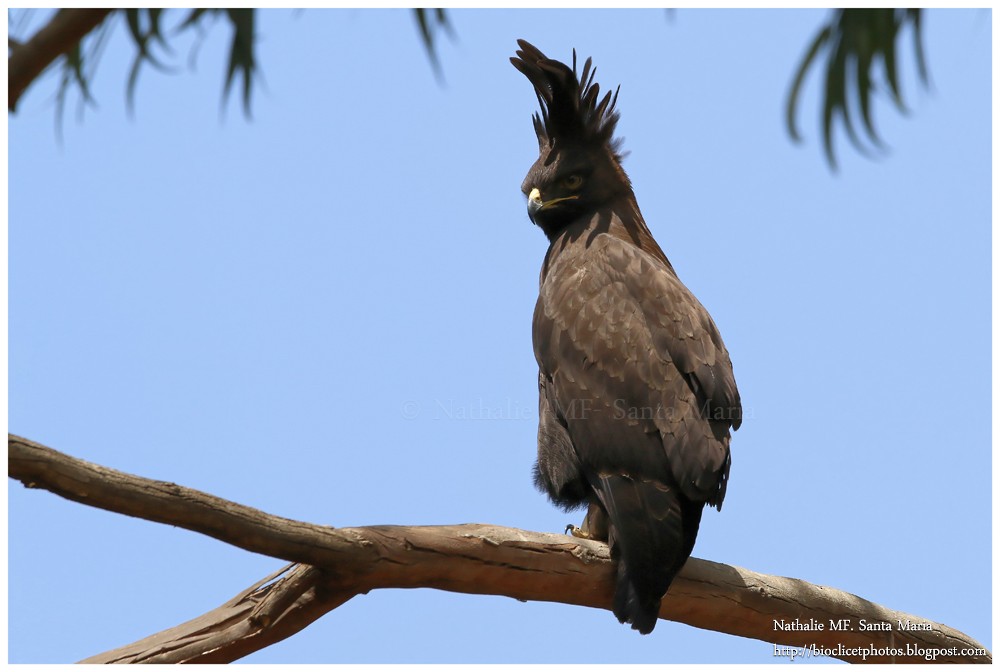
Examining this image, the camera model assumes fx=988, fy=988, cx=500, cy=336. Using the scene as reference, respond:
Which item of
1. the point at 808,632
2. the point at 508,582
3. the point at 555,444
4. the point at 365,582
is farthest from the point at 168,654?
the point at 808,632

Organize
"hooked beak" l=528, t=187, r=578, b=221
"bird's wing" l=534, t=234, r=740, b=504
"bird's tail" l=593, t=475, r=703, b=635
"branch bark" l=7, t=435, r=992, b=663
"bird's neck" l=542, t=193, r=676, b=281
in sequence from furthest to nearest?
1. "hooked beak" l=528, t=187, r=578, b=221
2. "bird's neck" l=542, t=193, r=676, b=281
3. "bird's wing" l=534, t=234, r=740, b=504
4. "bird's tail" l=593, t=475, r=703, b=635
5. "branch bark" l=7, t=435, r=992, b=663

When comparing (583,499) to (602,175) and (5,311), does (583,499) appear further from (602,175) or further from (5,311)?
(5,311)

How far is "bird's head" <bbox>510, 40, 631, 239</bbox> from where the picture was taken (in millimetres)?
5637

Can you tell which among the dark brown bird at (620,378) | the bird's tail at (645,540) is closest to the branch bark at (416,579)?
the bird's tail at (645,540)

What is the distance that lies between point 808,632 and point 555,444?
142 cm

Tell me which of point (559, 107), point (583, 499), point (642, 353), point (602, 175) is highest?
point (559, 107)

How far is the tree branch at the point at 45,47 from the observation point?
2.47 m

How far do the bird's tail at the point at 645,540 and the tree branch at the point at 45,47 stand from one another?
109 inches

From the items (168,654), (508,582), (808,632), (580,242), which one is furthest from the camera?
(580,242)

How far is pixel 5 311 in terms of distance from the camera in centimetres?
336

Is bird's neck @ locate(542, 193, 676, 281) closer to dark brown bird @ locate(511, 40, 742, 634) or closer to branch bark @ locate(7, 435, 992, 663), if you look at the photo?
dark brown bird @ locate(511, 40, 742, 634)

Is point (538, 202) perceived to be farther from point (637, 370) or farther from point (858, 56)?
point (858, 56)

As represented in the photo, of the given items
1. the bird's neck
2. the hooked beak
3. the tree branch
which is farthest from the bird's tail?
the tree branch

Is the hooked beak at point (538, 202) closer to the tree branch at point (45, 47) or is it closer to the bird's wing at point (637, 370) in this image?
the bird's wing at point (637, 370)
